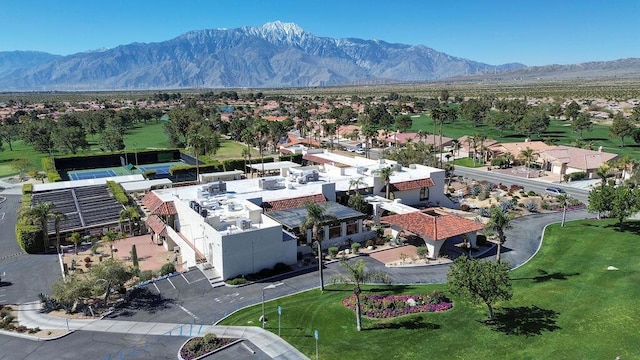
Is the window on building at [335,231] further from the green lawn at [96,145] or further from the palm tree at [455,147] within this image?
A: the green lawn at [96,145]

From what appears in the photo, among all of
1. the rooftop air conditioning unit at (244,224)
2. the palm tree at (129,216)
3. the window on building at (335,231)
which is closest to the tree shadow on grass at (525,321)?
the window on building at (335,231)

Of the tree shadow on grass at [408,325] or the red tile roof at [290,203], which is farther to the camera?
the red tile roof at [290,203]

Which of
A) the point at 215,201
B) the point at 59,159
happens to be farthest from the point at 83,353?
the point at 59,159

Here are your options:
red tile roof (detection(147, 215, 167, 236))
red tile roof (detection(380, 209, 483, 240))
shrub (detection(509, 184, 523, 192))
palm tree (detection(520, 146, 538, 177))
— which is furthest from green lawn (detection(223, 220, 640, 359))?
palm tree (detection(520, 146, 538, 177))

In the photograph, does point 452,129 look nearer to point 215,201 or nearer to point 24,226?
point 215,201

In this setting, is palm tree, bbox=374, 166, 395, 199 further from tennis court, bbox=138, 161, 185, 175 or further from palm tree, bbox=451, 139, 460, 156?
tennis court, bbox=138, 161, 185, 175

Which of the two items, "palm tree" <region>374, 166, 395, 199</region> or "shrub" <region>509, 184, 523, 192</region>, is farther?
"shrub" <region>509, 184, 523, 192</region>
